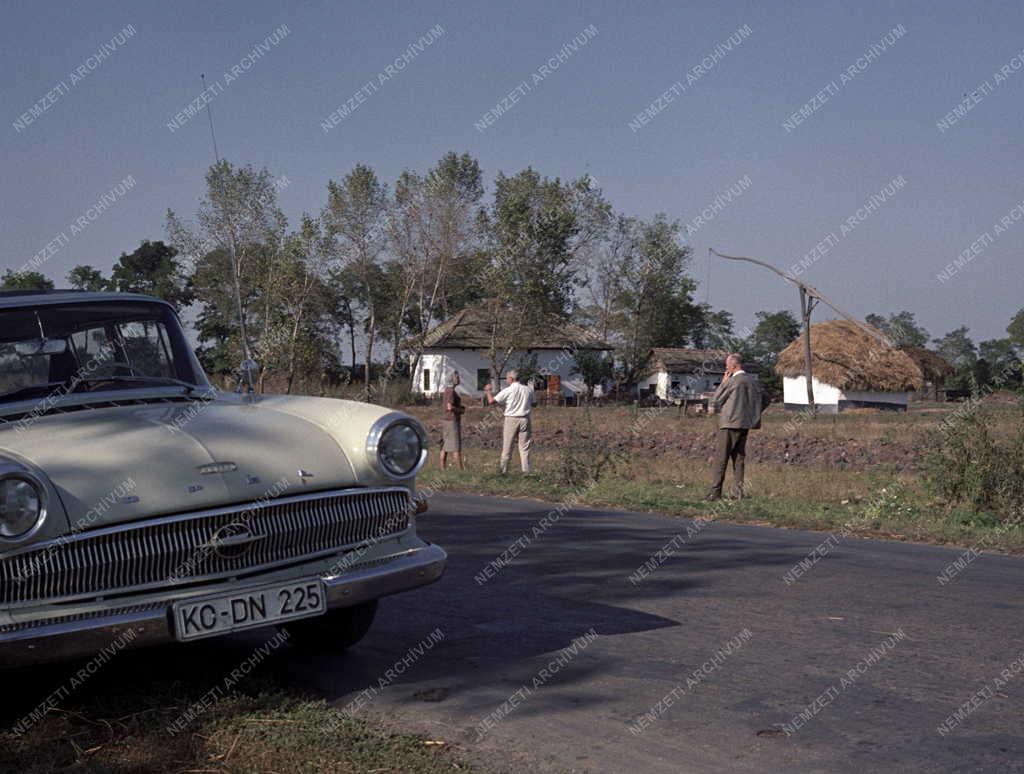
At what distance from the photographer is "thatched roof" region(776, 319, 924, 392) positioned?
62469 mm

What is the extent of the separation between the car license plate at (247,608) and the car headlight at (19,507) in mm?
628

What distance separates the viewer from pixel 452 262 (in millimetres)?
61531

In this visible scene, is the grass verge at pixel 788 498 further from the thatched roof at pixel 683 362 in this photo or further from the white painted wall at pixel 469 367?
the thatched roof at pixel 683 362

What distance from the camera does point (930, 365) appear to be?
7519 cm

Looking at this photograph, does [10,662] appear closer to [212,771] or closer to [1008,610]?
[212,771]

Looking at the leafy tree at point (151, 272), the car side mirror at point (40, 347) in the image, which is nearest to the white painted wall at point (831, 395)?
the leafy tree at point (151, 272)

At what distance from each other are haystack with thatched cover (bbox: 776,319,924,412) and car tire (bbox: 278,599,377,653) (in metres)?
58.7

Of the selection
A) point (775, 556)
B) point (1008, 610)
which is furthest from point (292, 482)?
point (775, 556)

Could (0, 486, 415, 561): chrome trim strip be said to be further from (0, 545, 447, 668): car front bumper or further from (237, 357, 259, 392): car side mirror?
(237, 357, 259, 392): car side mirror

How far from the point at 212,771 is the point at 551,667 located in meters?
1.77

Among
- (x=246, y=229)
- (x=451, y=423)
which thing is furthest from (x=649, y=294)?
(x=451, y=423)

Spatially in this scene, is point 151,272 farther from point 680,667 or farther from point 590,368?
point 680,667

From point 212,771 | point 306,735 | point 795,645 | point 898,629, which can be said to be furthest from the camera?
point 898,629

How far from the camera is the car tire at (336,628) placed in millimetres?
5449
